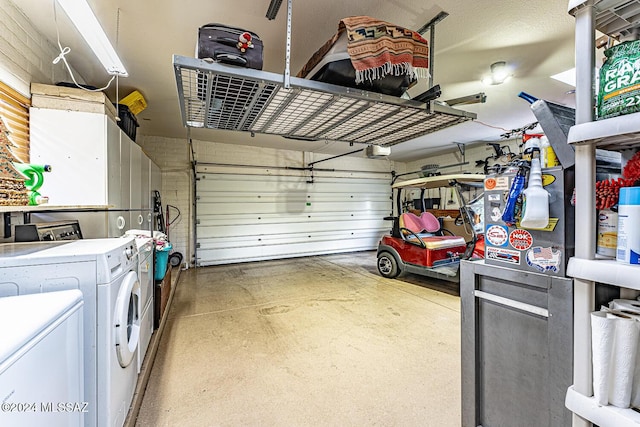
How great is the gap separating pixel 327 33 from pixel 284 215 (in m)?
5.28

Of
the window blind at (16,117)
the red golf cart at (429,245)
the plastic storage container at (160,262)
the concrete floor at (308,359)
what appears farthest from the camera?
the red golf cart at (429,245)

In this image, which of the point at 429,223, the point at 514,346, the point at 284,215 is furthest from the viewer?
the point at 284,215

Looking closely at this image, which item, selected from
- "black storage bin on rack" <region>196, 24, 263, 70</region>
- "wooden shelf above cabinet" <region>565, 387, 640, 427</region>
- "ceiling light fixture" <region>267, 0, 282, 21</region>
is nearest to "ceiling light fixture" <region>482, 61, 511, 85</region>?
"ceiling light fixture" <region>267, 0, 282, 21</region>

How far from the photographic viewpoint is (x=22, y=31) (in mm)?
2105

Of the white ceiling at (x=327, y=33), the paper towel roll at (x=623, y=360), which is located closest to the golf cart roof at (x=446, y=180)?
the white ceiling at (x=327, y=33)

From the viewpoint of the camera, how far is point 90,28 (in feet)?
5.54

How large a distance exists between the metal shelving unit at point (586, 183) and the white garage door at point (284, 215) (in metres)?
6.49

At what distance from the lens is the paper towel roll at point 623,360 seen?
0.73 m

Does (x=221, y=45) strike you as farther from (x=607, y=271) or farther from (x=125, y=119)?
(x=125, y=119)

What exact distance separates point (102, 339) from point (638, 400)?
6.82 feet

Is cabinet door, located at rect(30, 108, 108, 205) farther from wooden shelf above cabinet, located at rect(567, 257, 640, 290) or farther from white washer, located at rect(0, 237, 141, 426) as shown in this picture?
wooden shelf above cabinet, located at rect(567, 257, 640, 290)

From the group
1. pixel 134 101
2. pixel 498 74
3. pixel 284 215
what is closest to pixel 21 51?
pixel 134 101

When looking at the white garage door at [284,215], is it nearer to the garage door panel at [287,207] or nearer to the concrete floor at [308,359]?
the garage door panel at [287,207]

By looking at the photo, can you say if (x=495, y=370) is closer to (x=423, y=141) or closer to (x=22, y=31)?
(x=22, y=31)
